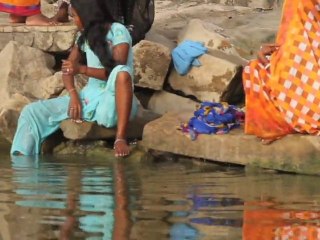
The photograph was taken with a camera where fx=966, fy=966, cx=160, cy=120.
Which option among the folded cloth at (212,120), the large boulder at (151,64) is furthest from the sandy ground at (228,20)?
the folded cloth at (212,120)

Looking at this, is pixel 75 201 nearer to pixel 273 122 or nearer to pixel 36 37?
pixel 273 122

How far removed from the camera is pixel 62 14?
8.88 meters

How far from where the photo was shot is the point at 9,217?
4633mm

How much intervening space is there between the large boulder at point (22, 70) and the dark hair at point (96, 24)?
1.03 m

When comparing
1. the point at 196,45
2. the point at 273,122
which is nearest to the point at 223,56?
the point at 196,45

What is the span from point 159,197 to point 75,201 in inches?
18.9

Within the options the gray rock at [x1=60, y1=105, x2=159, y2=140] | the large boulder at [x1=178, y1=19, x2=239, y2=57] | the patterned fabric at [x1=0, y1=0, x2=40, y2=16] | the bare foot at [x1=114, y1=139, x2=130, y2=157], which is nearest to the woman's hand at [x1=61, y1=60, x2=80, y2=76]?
the gray rock at [x1=60, y1=105, x2=159, y2=140]

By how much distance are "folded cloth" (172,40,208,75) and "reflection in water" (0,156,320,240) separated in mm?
1329

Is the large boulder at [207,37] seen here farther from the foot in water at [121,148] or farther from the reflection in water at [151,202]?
the reflection in water at [151,202]

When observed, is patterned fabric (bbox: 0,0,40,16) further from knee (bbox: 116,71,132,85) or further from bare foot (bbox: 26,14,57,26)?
knee (bbox: 116,71,132,85)

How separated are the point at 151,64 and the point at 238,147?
1844 millimetres

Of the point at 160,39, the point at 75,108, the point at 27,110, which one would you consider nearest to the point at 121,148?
the point at 75,108

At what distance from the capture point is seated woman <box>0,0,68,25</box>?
886 centimetres

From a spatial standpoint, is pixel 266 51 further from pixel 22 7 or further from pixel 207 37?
pixel 22 7
